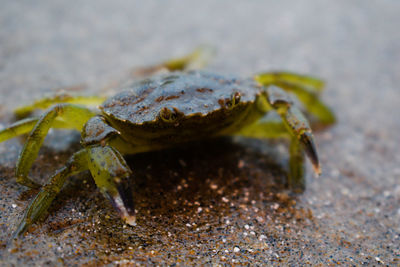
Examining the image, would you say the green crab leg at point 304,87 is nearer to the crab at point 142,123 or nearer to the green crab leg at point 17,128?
the crab at point 142,123

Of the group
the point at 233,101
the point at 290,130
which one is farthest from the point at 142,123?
the point at 290,130

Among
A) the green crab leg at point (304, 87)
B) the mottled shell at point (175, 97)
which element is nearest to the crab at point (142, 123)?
the mottled shell at point (175, 97)

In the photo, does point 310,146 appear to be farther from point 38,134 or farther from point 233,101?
point 38,134

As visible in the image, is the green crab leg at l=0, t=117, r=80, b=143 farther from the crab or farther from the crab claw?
the crab claw

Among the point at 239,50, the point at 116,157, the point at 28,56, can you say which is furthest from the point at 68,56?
the point at 116,157

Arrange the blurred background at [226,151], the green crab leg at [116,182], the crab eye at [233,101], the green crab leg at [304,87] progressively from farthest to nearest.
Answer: the green crab leg at [304,87] < the crab eye at [233,101] < the blurred background at [226,151] < the green crab leg at [116,182]

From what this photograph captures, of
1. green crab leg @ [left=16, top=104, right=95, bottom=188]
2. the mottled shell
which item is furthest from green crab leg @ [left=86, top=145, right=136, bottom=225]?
green crab leg @ [left=16, top=104, right=95, bottom=188]

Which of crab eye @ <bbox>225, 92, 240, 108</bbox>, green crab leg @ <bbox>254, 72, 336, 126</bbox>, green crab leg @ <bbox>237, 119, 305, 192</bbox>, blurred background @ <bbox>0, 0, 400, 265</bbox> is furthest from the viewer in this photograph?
green crab leg @ <bbox>254, 72, 336, 126</bbox>
